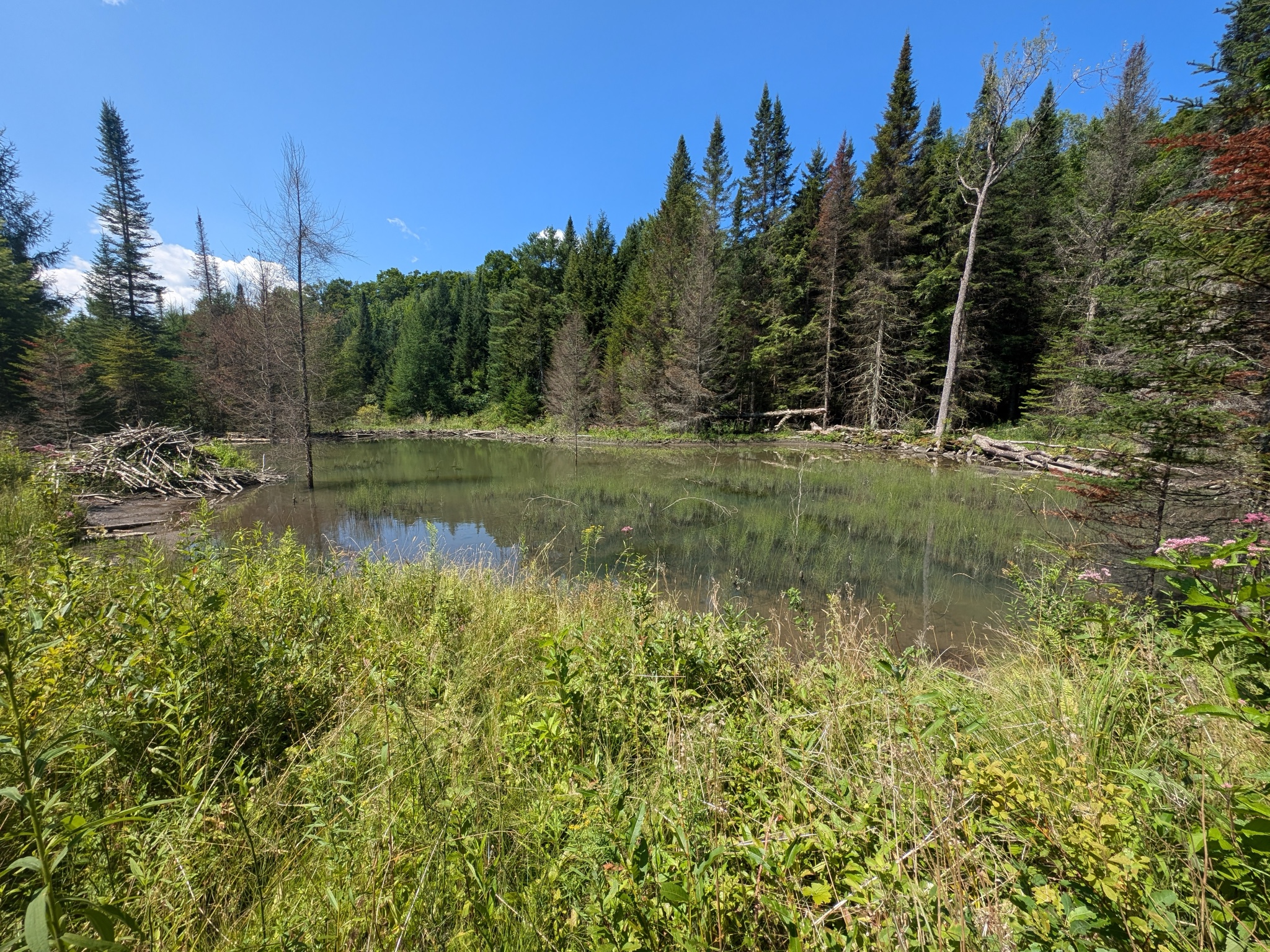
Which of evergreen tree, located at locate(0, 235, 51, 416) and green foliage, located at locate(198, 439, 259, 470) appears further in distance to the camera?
evergreen tree, located at locate(0, 235, 51, 416)

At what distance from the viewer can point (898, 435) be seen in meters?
20.4

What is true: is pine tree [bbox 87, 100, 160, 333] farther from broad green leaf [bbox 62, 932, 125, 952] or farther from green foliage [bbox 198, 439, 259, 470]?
broad green leaf [bbox 62, 932, 125, 952]

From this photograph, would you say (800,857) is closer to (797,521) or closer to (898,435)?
(797,521)

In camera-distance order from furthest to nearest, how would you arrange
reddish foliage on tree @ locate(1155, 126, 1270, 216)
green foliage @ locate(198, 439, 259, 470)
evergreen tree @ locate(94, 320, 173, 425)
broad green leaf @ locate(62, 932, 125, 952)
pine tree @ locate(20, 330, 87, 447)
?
evergreen tree @ locate(94, 320, 173, 425) → pine tree @ locate(20, 330, 87, 447) → green foliage @ locate(198, 439, 259, 470) → reddish foliage on tree @ locate(1155, 126, 1270, 216) → broad green leaf @ locate(62, 932, 125, 952)

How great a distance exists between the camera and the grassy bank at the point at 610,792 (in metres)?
1.25

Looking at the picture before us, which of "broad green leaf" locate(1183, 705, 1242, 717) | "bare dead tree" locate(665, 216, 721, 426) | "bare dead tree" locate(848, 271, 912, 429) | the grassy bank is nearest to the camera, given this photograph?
"broad green leaf" locate(1183, 705, 1242, 717)

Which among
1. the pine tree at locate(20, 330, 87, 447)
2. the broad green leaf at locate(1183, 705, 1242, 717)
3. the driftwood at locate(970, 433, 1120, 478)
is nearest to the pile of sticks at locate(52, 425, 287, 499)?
the pine tree at locate(20, 330, 87, 447)

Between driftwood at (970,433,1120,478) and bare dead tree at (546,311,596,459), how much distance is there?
16634mm

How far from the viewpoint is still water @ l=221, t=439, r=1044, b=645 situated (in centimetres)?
634

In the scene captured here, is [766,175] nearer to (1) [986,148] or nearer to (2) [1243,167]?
(1) [986,148]

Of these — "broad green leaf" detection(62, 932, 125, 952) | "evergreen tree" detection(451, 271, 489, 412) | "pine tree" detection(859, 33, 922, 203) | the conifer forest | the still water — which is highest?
"pine tree" detection(859, 33, 922, 203)

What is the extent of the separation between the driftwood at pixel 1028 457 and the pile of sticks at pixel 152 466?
22455mm

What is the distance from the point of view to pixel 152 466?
12.3m

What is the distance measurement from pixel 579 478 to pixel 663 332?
15.6m
